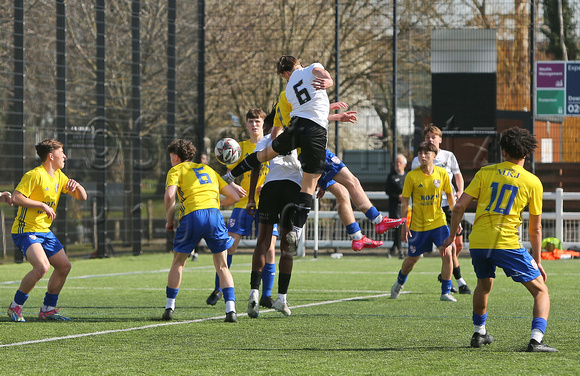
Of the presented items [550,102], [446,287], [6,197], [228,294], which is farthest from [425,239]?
[550,102]

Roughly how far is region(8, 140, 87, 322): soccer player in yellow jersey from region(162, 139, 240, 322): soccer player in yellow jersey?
1.17m

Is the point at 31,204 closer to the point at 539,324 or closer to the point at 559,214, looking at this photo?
the point at 539,324

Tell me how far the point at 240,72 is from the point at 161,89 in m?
2.97

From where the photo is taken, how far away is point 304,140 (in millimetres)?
8172

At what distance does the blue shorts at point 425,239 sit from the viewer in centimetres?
1028

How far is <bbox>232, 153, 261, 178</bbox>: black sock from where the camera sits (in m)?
8.52

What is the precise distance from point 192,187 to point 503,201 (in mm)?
3226

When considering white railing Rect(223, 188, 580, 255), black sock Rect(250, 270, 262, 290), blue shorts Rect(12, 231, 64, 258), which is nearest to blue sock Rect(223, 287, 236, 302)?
black sock Rect(250, 270, 262, 290)

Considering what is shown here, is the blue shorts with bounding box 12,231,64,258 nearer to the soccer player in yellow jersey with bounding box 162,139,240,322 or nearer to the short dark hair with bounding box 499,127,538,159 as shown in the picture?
the soccer player in yellow jersey with bounding box 162,139,240,322

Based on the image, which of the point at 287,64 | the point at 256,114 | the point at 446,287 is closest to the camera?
the point at 287,64

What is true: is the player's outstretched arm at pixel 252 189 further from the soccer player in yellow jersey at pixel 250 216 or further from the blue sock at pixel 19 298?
the blue sock at pixel 19 298

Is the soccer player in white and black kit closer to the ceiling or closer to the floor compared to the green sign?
closer to the floor

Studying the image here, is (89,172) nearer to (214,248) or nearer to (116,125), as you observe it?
(116,125)

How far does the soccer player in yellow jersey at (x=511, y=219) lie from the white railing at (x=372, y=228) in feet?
39.4
